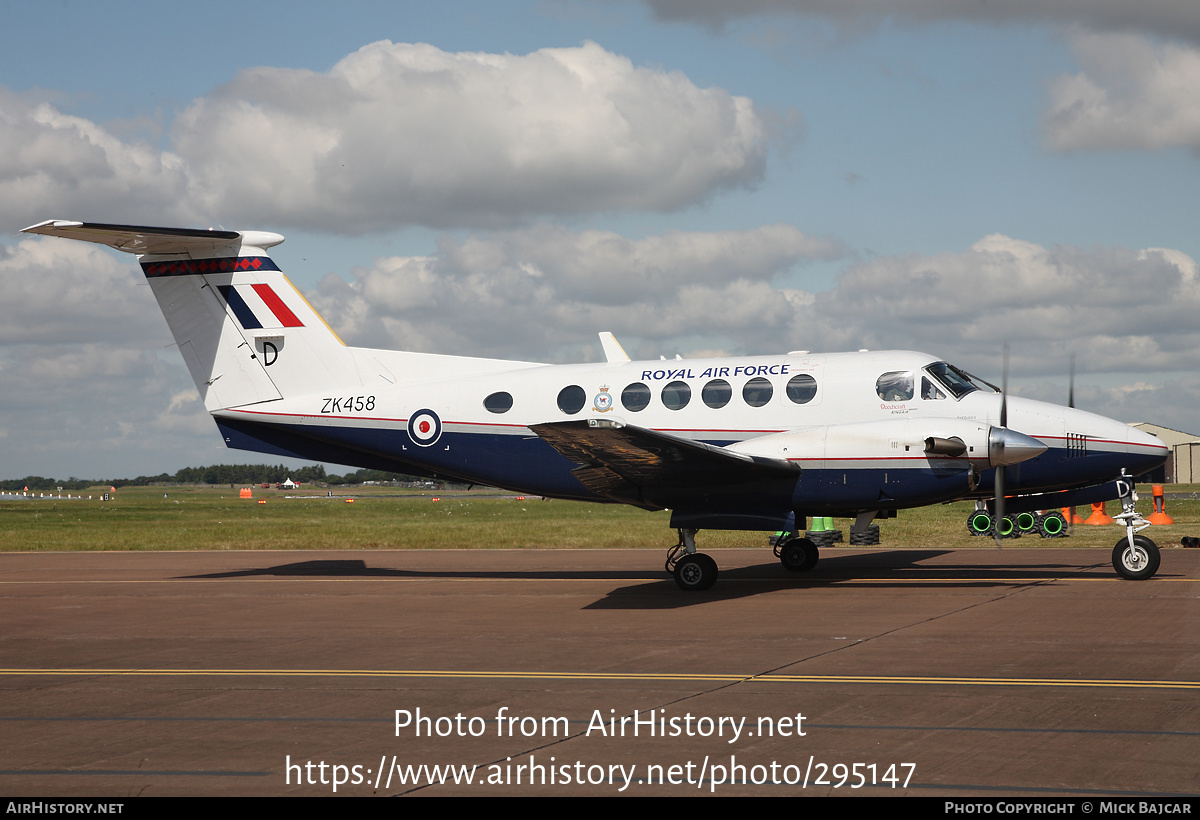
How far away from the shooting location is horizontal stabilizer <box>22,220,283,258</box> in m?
16.4

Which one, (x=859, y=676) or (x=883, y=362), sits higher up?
(x=883, y=362)

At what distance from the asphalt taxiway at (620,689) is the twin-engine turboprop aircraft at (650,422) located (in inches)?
59.4

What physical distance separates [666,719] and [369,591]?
10.5 metres

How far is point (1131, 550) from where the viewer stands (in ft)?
47.8

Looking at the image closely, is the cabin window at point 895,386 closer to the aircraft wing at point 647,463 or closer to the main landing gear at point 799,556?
the aircraft wing at point 647,463

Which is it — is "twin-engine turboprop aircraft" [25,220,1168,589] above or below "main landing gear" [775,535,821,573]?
above

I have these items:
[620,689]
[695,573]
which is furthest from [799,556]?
[620,689]

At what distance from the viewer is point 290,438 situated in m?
18.3

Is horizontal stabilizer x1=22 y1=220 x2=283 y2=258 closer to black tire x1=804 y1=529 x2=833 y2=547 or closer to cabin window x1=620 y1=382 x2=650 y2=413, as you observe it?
cabin window x1=620 y1=382 x2=650 y2=413

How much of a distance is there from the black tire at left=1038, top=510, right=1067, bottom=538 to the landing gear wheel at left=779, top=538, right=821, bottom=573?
9520 millimetres

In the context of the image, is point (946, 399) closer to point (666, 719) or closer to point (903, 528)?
point (666, 719)

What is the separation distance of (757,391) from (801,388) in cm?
70

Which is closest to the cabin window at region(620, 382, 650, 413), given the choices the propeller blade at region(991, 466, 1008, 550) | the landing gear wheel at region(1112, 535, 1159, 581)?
the propeller blade at region(991, 466, 1008, 550)

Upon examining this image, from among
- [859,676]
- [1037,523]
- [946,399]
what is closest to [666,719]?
[859,676]
